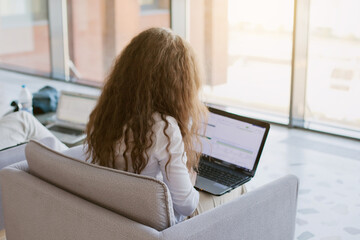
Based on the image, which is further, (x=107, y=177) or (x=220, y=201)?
(x=220, y=201)

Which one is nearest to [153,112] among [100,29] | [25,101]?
[25,101]

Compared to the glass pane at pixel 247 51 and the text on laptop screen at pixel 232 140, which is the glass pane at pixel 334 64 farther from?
the text on laptop screen at pixel 232 140

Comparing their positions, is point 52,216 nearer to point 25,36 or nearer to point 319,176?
point 319,176

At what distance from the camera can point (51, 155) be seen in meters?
2.14

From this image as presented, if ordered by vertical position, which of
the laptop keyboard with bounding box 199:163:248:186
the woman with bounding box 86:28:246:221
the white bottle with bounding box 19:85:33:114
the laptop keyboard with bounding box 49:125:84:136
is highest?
the woman with bounding box 86:28:246:221

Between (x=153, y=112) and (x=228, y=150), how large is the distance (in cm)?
72

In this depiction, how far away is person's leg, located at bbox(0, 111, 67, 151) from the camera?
2.86 metres

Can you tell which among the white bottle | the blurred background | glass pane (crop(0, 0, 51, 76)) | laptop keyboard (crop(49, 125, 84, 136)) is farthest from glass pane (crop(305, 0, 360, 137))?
glass pane (crop(0, 0, 51, 76))

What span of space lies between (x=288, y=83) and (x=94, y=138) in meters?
3.60

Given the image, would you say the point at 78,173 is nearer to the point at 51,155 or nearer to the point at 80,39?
the point at 51,155

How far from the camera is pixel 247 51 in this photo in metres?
5.70

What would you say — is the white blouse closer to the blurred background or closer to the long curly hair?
the long curly hair

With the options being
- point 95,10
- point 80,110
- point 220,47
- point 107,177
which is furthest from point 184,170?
point 95,10

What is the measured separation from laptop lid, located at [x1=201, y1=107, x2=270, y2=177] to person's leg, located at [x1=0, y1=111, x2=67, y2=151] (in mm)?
760
